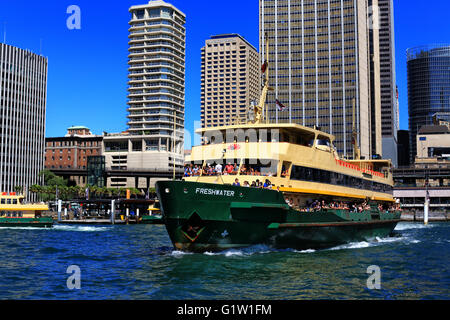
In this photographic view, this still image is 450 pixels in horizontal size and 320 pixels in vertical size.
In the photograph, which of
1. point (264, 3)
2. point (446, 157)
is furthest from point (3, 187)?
point (446, 157)

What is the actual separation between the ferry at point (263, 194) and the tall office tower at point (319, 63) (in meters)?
126

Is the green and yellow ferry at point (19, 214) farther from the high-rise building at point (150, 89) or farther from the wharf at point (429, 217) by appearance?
the high-rise building at point (150, 89)

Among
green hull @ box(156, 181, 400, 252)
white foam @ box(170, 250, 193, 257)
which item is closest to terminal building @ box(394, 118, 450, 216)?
green hull @ box(156, 181, 400, 252)

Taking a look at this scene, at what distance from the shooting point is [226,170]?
2612cm

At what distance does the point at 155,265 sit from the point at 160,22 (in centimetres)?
15119

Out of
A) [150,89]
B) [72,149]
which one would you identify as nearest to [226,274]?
[150,89]

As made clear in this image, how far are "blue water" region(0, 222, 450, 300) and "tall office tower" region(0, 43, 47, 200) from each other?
117118 millimetres

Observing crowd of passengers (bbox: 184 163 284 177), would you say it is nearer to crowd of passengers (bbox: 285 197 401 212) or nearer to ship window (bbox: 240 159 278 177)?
ship window (bbox: 240 159 278 177)

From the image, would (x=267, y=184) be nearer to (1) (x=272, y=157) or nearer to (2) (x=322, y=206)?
(1) (x=272, y=157)

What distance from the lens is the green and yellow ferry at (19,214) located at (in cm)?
5182

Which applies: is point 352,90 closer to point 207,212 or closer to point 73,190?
point 73,190

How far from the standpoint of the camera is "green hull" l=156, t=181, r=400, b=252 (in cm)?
2153

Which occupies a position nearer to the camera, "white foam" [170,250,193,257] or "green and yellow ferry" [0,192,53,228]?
Answer: "white foam" [170,250,193,257]

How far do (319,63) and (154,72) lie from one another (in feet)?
179
